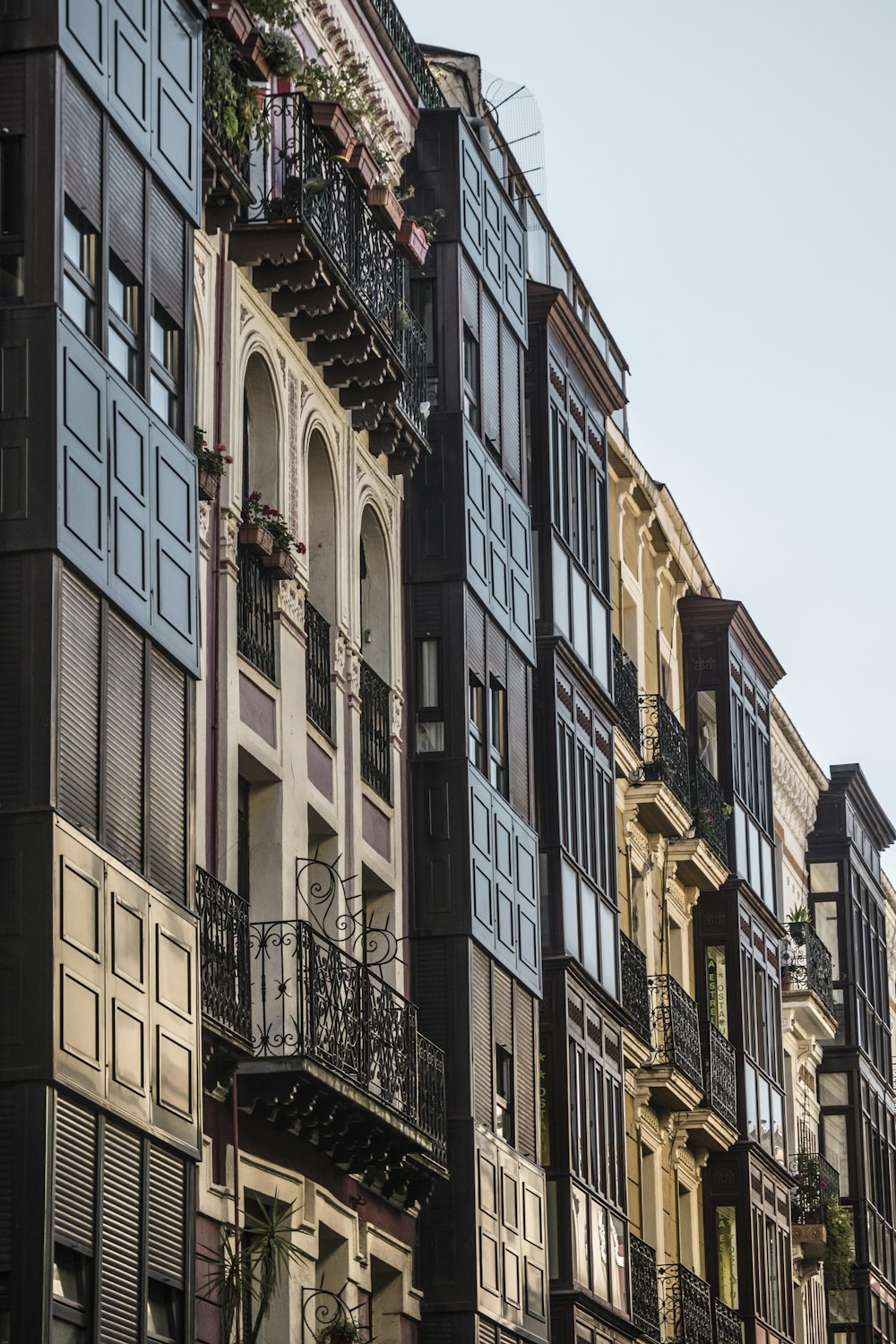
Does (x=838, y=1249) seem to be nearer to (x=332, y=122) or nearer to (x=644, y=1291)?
(x=644, y=1291)

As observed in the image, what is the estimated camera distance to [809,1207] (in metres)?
51.4

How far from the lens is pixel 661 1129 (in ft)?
135

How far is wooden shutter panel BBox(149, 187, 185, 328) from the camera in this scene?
22.0m

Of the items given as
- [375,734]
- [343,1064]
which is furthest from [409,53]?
[343,1064]

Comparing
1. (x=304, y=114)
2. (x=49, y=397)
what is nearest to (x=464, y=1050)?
(x=304, y=114)

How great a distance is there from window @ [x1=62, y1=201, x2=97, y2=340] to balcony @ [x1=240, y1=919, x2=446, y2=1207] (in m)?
5.75

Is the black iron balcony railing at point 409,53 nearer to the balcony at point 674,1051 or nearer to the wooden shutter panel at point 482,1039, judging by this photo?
the wooden shutter panel at point 482,1039

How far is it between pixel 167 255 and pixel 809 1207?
32.7m

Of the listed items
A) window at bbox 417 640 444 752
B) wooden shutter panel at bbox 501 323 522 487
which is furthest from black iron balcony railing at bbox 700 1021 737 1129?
window at bbox 417 640 444 752

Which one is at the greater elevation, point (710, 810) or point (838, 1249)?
point (710, 810)

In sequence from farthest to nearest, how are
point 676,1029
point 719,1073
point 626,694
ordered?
point 719,1073 < point 626,694 < point 676,1029

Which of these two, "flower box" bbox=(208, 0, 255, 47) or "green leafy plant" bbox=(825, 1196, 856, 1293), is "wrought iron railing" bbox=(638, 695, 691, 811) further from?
"flower box" bbox=(208, 0, 255, 47)

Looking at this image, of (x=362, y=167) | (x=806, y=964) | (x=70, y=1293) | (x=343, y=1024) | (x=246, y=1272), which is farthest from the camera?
(x=806, y=964)

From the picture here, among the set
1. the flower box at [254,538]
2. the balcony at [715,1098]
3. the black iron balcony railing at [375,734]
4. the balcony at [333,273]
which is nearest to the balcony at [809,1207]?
the balcony at [715,1098]
